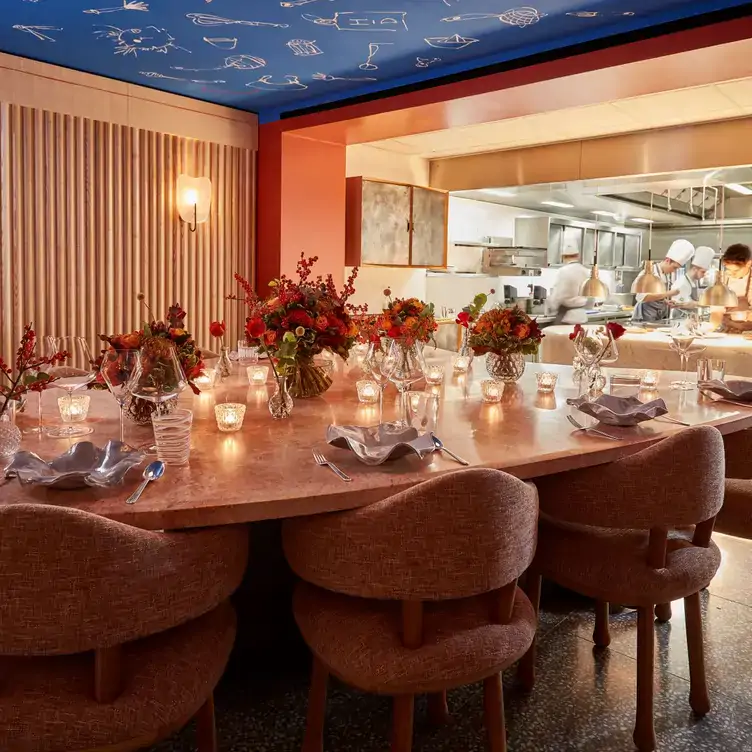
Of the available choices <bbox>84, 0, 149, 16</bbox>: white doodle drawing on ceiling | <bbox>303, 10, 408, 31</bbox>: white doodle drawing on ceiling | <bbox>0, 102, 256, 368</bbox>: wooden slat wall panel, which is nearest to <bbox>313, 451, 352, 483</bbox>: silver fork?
<bbox>303, 10, 408, 31</bbox>: white doodle drawing on ceiling

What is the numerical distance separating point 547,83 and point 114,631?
3928mm

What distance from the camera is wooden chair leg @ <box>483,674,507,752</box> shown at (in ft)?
5.85

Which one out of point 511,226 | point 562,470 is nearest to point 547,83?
point 562,470

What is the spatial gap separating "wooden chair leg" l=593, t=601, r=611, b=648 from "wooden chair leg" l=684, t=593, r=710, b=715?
0.41 meters

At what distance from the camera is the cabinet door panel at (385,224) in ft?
22.2

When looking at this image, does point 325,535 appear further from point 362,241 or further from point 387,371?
point 362,241

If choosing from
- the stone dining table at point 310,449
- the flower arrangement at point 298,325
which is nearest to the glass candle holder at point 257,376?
the stone dining table at point 310,449

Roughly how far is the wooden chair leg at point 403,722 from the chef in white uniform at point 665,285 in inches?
290

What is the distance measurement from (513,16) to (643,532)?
Result: 2.86 metres

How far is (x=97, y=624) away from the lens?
1.30 meters

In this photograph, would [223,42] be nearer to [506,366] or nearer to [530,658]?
[506,366]

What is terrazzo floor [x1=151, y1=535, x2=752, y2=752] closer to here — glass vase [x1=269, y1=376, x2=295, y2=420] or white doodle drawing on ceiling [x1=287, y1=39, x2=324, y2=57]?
glass vase [x1=269, y1=376, x2=295, y2=420]

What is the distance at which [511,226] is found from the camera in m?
9.57

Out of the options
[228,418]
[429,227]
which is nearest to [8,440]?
[228,418]
